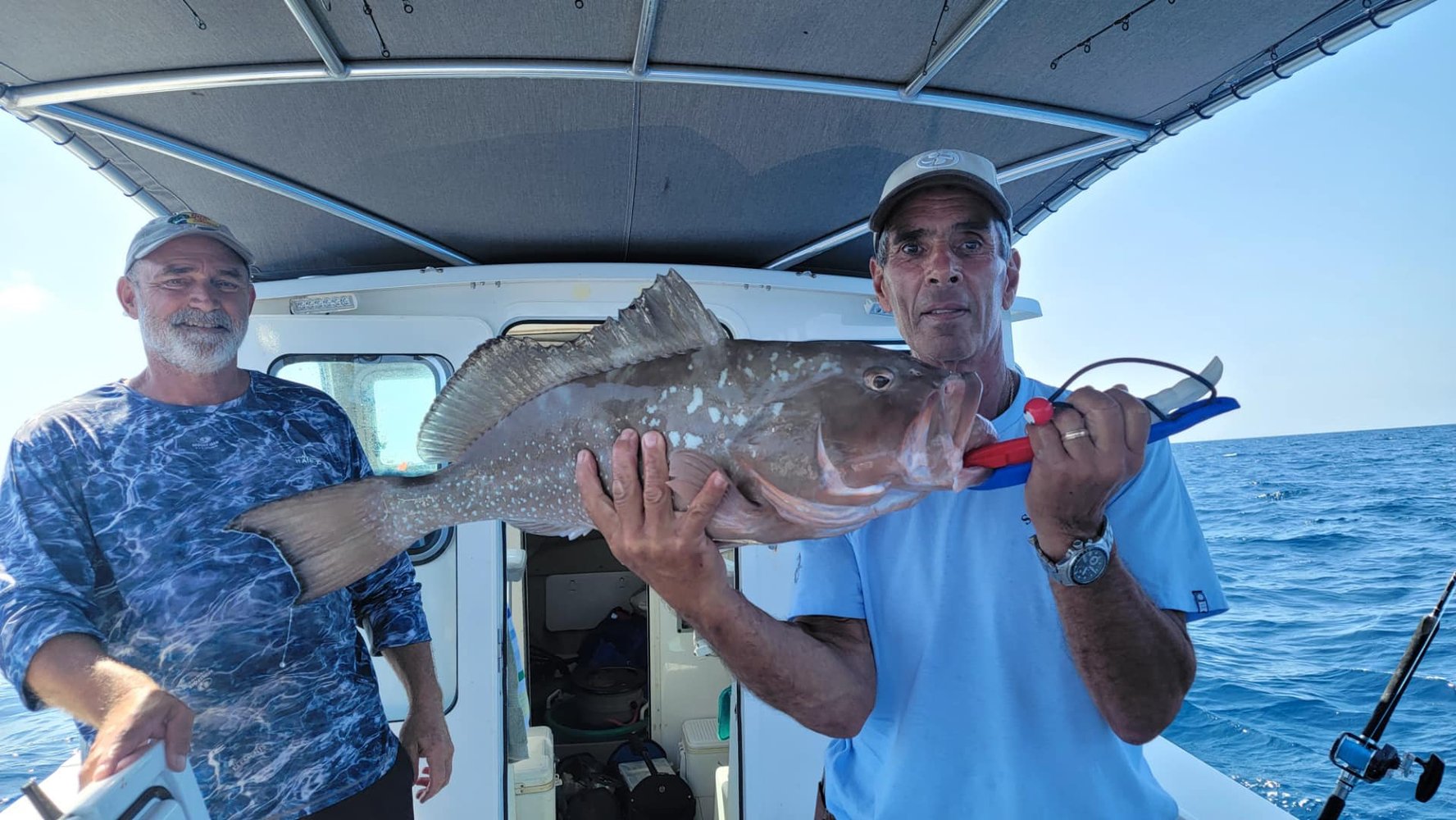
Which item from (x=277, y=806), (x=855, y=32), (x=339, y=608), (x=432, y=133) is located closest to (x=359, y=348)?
(x=432, y=133)

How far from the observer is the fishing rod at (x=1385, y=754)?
2.63 meters

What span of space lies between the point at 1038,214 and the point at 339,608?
4.33 meters

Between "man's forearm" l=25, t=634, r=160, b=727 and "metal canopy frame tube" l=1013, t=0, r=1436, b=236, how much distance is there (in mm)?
4211

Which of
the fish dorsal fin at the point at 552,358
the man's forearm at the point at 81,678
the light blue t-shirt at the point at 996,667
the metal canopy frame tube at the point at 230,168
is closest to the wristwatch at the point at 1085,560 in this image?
the light blue t-shirt at the point at 996,667

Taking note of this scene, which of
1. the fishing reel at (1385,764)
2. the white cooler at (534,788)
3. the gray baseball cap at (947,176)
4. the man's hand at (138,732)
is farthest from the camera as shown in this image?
the white cooler at (534,788)

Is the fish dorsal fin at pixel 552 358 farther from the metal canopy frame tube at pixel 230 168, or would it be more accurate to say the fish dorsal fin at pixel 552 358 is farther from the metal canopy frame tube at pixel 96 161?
the metal canopy frame tube at pixel 96 161

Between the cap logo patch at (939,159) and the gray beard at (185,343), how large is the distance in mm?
2494

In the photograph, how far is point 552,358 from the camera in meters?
1.88

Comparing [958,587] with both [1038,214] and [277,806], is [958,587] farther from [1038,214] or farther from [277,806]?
[1038,214]

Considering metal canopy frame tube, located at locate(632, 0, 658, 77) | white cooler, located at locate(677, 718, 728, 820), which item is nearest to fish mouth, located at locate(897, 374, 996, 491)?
metal canopy frame tube, located at locate(632, 0, 658, 77)

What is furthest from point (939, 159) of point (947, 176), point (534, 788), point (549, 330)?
point (534, 788)

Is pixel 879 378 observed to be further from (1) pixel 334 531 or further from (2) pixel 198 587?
(2) pixel 198 587

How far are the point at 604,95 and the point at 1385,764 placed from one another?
381 cm

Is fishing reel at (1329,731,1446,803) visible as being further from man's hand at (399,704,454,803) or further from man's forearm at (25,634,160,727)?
man's forearm at (25,634,160,727)
